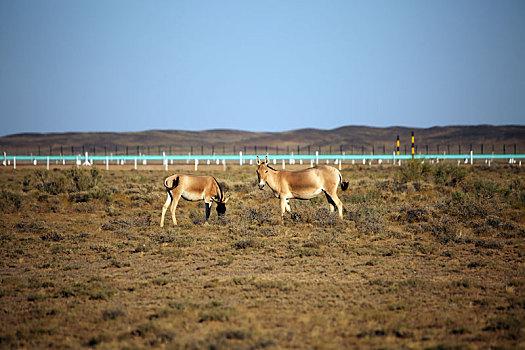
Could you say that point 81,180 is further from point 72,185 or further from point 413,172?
Answer: point 413,172

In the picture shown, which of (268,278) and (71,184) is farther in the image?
(71,184)

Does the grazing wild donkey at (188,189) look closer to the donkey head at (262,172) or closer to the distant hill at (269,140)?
the donkey head at (262,172)

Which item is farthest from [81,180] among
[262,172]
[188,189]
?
[262,172]

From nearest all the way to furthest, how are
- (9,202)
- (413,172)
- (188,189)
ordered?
1. (188,189)
2. (9,202)
3. (413,172)

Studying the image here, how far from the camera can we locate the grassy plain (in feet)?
21.5

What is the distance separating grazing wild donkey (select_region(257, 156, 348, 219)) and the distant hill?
119 metres

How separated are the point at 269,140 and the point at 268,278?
16439cm

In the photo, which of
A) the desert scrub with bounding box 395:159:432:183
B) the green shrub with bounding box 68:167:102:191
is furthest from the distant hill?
the green shrub with bounding box 68:167:102:191

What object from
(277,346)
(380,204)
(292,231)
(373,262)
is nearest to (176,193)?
(292,231)

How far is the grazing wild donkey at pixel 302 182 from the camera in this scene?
52.5ft

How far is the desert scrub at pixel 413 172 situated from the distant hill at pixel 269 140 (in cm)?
10622

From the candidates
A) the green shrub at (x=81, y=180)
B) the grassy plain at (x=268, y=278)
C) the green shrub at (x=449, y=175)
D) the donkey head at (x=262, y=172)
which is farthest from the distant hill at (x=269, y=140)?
the donkey head at (x=262, y=172)

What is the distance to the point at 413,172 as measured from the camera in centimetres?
2788

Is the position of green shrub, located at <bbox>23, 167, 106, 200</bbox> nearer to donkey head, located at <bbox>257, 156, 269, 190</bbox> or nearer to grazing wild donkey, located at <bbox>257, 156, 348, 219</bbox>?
donkey head, located at <bbox>257, 156, 269, 190</bbox>
